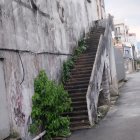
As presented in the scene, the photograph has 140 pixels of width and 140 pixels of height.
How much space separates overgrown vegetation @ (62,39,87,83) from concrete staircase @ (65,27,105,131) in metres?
0.21

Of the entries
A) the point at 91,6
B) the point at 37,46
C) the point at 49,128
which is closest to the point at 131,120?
the point at 49,128

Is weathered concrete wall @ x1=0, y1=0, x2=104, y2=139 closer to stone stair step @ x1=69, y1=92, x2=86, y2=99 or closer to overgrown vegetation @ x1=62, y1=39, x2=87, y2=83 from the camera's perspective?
overgrown vegetation @ x1=62, y1=39, x2=87, y2=83

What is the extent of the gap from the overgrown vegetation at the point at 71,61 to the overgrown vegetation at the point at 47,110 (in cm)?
392

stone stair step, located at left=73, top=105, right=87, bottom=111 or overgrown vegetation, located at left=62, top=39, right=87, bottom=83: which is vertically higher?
overgrown vegetation, located at left=62, top=39, right=87, bottom=83

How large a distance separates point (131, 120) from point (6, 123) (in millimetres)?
6469

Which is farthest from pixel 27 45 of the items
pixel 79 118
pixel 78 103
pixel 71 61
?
pixel 71 61

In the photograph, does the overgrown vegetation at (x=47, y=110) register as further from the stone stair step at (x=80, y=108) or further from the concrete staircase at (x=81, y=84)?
the stone stair step at (x=80, y=108)

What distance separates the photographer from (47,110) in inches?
523

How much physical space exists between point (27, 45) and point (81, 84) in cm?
457

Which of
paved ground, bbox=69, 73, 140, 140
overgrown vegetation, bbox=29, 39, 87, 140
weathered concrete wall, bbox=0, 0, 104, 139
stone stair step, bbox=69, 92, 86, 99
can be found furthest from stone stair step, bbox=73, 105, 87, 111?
weathered concrete wall, bbox=0, 0, 104, 139

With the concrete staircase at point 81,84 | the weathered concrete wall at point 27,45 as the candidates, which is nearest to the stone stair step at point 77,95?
the concrete staircase at point 81,84

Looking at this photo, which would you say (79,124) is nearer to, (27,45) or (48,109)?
(48,109)

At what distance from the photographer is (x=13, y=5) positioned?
12.3 meters

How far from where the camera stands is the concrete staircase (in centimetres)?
1473
